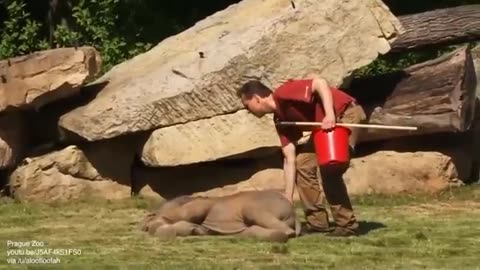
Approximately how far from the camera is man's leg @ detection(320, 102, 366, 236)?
916 cm

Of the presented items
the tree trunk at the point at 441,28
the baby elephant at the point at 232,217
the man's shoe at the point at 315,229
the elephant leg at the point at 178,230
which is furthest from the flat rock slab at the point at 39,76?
the tree trunk at the point at 441,28

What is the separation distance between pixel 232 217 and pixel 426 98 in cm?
344

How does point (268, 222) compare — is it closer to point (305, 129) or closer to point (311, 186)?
point (311, 186)

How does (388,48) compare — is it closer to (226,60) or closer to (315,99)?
(226,60)

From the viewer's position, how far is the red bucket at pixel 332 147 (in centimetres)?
896

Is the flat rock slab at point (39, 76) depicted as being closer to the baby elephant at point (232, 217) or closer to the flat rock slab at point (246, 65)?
the flat rock slab at point (246, 65)

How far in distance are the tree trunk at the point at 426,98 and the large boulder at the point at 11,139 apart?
331 cm

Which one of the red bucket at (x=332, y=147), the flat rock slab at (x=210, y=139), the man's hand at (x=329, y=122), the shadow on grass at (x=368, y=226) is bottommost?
the shadow on grass at (x=368, y=226)

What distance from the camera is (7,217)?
36.2 feet

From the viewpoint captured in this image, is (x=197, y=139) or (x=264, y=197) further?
(x=197, y=139)

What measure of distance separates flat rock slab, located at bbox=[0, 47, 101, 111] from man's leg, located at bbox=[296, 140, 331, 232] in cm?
306

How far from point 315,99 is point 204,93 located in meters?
2.75

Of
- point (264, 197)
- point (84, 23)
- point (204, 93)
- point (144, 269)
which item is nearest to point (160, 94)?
point (204, 93)

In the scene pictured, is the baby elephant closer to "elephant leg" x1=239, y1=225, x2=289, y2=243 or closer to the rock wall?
"elephant leg" x1=239, y1=225, x2=289, y2=243
